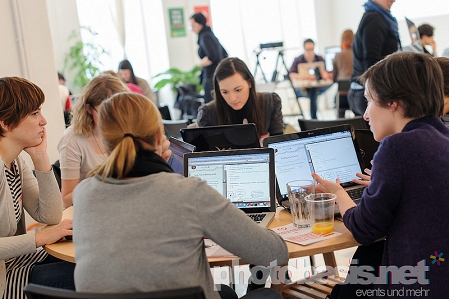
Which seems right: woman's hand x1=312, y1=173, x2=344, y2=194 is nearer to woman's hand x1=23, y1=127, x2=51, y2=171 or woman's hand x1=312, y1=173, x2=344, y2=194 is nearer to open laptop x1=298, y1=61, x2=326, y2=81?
woman's hand x1=23, y1=127, x2=51, y2=171

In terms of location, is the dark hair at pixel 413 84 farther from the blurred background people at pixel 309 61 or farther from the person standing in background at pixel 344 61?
the blurred background people at pixel 309 61

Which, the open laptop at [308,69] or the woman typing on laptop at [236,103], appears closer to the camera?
the woman typing on laptop at [236,103]

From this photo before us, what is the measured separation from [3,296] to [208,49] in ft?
16.9

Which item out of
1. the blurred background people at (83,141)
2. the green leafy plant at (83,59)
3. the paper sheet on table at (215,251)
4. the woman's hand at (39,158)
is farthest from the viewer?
the green leafy plant at (83,59)

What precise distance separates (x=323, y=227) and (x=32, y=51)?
2.74 metres

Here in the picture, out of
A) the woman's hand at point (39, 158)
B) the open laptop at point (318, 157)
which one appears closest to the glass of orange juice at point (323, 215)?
the open laptop at point (318, 157)

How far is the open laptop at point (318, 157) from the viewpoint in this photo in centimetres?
231

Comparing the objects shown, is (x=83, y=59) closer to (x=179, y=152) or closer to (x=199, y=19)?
(x=199, y=19)

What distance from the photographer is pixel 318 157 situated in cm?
236

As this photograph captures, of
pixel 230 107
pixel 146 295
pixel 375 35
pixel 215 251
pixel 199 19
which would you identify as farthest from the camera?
pixel 199 19

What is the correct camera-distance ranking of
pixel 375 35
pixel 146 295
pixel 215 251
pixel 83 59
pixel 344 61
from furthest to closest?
pixel 83 59
pixel 344 61
pixel 375 35
pixel 215 251
pixel 146 295

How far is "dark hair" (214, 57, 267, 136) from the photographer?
338 centimetres

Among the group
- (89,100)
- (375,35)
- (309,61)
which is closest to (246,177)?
(89,100)

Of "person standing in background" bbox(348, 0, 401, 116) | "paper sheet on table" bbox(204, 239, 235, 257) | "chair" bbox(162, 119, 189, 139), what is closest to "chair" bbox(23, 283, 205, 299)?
"paper sheet on table" bbox(204, 239, 235, 257)
